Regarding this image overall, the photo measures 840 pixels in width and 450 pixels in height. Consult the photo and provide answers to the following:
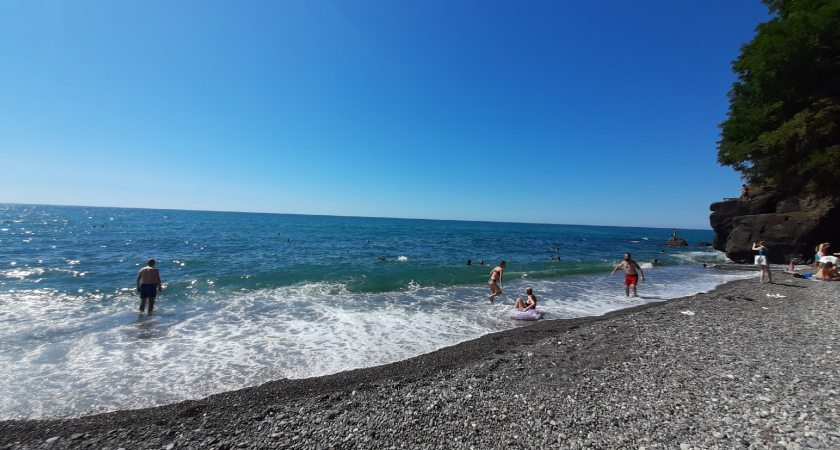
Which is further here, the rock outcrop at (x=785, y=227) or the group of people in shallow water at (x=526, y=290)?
the rock outcrop at (x=785, y=227)

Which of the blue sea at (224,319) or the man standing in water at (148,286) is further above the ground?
the man standing in water at (148,286)

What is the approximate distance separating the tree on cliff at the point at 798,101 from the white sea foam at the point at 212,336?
11440 mm

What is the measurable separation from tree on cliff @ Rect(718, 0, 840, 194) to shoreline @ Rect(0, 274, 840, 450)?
60.4 ft

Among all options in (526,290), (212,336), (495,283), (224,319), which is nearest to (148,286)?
(224,319)

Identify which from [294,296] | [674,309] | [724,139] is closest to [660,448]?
Result: [674,309]

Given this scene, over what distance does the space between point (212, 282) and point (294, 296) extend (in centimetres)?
554

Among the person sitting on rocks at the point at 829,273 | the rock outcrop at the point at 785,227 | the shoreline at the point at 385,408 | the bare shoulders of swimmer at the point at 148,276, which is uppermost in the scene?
the rock outcrop at the point at 785,227

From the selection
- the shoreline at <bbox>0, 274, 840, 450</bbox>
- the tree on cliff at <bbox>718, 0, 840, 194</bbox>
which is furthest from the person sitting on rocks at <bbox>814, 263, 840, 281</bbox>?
the shoreline at <bbox>0, 274, 840, 450</bbox>

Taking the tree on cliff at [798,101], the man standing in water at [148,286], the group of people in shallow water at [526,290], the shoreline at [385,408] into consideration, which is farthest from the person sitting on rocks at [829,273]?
the man standing in water at [148,286]

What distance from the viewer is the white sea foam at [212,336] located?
245 inches

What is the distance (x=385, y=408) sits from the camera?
4793 millimetres

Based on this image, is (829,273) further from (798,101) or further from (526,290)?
(526,290)

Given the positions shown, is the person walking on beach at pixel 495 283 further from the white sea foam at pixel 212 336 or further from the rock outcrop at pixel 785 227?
the rock outcrop at pixel 785 227

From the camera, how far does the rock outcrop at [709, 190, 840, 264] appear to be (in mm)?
22109
